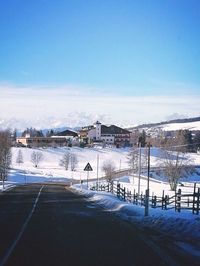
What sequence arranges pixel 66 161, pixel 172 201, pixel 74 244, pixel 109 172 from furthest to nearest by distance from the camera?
pixel 66 161 → pixel 109 172 → pixel 172 201 → pixel 74 244

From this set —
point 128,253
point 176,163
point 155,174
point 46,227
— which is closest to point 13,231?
point 46,227

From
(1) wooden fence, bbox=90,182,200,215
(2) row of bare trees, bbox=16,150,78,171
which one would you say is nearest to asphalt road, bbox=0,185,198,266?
(1) wooden fence, bbox=90,182,200,215

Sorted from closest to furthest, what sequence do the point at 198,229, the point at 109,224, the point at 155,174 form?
1. the point at 198,229
2. the point at 109,224
3. the point at 155,174

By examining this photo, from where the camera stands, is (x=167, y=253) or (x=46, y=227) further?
(x=46, y=227)

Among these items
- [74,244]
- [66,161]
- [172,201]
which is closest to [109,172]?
[66,161]

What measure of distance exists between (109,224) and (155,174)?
126 m

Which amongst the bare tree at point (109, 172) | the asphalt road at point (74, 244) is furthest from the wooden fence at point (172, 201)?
the bare tree at point (109, 172)

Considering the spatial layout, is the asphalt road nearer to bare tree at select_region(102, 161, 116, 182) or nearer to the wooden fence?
the wooden fence

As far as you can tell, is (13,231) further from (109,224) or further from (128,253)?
(128,253)

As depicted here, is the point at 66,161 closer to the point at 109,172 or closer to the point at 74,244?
the point at 109,172

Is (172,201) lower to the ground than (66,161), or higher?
higher

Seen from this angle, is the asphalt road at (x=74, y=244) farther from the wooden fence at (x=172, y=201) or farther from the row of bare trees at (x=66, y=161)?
the row of bare trees at (x=66, y=161)

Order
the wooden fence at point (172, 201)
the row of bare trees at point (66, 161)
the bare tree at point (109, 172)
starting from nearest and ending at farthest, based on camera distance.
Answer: the wooden fence at point (172, 201)
the bare tree at point (109, 172)
the row of bare trees at point (66, 161)

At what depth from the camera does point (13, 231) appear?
17.6 meters
